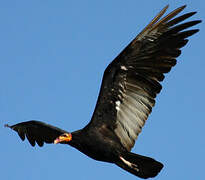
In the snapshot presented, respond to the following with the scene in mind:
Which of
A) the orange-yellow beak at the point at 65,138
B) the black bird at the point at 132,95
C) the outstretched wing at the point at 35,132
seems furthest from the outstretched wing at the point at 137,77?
the outstretched wing at the point at 35,132

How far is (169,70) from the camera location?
873 cm

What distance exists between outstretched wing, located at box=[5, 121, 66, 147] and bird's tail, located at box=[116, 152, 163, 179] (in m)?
2.08

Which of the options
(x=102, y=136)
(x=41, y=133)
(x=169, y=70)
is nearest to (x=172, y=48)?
(x=169, y=70)

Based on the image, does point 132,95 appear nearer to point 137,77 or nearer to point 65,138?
point 137,77

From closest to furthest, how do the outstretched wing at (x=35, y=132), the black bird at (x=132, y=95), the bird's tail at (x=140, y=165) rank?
the bird's tail at (x=140, y=165) → the black bird at (x=132, y=95) → the outstretched wing at (x=35, y=132)

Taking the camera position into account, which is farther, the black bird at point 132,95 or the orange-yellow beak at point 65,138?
the orange-yellow beak at point 65,138

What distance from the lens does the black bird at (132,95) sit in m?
8.59

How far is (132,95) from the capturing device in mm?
9023

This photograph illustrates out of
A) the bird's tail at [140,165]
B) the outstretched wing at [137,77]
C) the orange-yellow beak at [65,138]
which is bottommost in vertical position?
the bird's tail at [140,165]

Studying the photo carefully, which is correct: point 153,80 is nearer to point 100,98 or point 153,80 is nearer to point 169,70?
point 169,70

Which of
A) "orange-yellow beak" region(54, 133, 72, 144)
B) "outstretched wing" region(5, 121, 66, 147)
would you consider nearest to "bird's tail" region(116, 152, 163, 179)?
"orange-yellow beak" region(54, 133, 72, 144)

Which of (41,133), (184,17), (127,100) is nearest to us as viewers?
(184,17)

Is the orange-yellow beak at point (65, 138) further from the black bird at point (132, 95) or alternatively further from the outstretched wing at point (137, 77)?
the outstretched wing at point (137, 77)

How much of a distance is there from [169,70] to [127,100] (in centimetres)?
94
